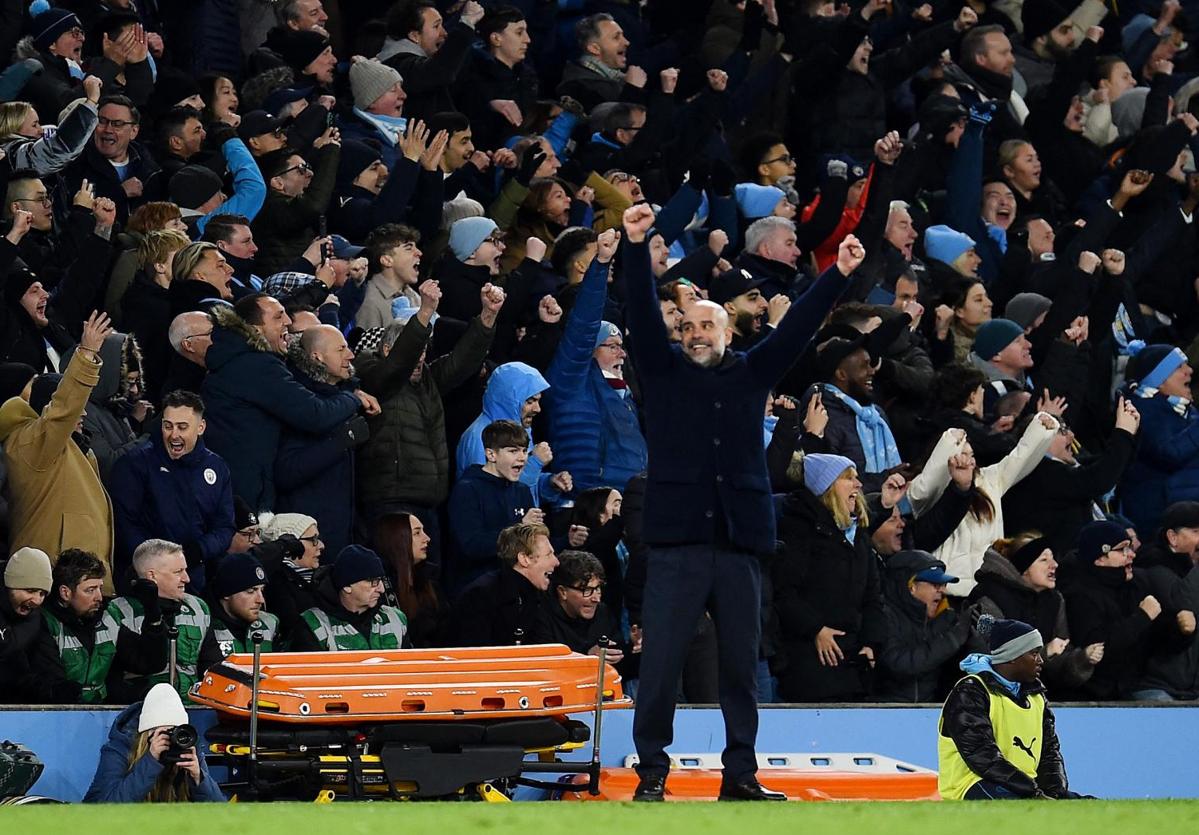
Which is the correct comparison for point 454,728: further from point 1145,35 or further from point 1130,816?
point 1145,35

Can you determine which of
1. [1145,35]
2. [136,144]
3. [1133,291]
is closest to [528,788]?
[136,144]

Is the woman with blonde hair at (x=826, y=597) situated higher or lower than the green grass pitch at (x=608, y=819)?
higher

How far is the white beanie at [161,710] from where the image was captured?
8.73 m

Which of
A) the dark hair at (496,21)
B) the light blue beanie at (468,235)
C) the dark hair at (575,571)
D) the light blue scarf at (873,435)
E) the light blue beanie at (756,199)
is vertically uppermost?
the dark hair at (496,21)

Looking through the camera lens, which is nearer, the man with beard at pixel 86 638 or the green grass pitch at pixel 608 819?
the green grass pitch at pixel 608 819

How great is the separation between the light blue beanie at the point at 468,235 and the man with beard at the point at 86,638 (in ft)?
12.1

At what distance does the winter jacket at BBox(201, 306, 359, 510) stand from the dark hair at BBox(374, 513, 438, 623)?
546 mm

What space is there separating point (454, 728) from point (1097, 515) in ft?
18.9

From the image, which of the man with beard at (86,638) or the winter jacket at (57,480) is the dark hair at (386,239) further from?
the man with beard at (86,638)

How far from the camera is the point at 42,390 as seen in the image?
10.3 metres

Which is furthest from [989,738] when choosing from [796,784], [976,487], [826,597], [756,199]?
[756,199]

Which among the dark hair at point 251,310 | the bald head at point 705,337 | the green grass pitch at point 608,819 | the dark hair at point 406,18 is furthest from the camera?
the dark hair at point 406,18

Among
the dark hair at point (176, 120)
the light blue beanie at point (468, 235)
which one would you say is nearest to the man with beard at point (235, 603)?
the light blue beanie at point (468, 235)

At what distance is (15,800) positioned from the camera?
27.9 feet
